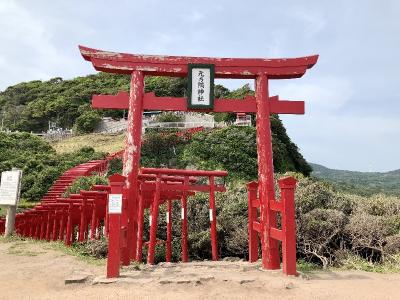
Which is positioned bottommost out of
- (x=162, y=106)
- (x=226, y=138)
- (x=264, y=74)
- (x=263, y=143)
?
(x=263, y=143)

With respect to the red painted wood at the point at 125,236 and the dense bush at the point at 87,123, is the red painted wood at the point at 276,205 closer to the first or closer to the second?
the red painted wood at the point at 125,236

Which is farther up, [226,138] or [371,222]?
[226,138]

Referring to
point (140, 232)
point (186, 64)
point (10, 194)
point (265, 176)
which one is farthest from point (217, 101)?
point (10, 194)

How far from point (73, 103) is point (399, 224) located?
51.7m

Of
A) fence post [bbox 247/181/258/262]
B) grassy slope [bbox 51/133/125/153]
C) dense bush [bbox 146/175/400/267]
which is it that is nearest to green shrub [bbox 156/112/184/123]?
grassy slope [bbox 51/133/125/153]

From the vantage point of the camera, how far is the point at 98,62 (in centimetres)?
746

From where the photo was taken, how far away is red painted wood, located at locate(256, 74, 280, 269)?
6.58 meters

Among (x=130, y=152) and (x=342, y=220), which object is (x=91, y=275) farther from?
(x=342, y=220)

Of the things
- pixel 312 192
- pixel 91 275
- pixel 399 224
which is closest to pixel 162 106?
pixel 91 275

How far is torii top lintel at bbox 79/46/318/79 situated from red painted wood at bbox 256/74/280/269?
254mm

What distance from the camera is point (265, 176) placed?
698cm

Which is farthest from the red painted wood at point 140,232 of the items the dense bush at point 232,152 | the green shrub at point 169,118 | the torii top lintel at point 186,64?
the green shrub at point 169,118

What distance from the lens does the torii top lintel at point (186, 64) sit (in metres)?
7.46

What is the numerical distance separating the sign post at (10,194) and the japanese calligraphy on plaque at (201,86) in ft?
21.3
